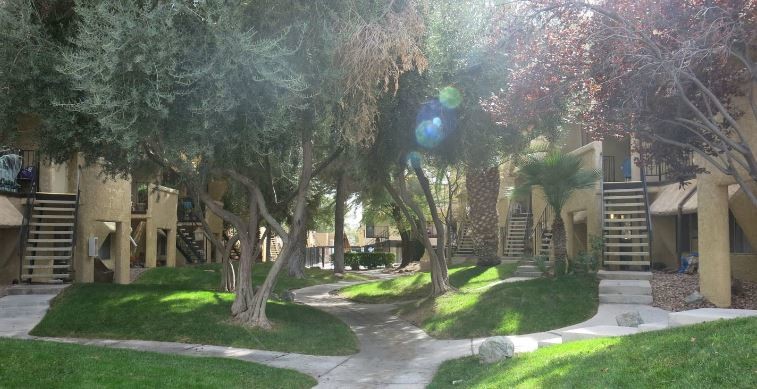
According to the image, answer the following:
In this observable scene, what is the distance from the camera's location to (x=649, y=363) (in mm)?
6398

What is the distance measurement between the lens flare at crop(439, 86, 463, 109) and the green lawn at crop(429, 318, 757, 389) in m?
7.06

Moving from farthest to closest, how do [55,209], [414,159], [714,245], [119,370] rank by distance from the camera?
[55,209] → [414,159] → [714,245] → [119,370]

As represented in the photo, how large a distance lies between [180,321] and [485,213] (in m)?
12.6

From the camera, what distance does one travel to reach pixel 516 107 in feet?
36.4

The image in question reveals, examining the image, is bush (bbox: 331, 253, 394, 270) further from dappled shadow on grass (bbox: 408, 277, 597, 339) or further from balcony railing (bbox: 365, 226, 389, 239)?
dappled shadow on grass (bbox: 408, 277, 597, 339)

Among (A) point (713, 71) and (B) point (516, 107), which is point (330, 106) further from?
(A) point (713, 71)

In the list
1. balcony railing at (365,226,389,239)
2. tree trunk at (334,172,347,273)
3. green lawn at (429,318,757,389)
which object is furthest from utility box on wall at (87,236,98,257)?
balcony railing at (365,226,389,239)

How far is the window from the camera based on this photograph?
15.3 metres

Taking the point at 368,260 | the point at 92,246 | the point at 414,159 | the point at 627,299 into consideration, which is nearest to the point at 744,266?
the point at 627,299

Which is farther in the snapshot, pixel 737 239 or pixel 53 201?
pixel 53 201

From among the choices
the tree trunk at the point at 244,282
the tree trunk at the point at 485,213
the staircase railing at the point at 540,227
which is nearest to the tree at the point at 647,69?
the tree trunk at the point at 244,282

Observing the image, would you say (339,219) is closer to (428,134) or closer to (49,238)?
(49,238)

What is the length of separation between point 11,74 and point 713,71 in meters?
10.9

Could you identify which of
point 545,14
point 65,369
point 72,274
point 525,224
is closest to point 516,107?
point 545,14
